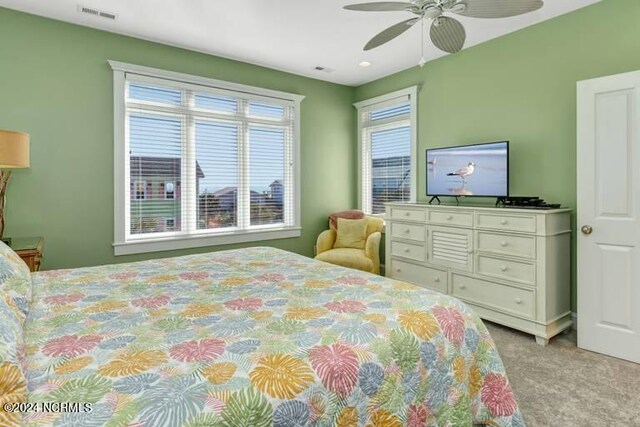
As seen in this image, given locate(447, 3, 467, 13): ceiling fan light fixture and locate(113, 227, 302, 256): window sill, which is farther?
locate(113, 227, 302, 256): window sill

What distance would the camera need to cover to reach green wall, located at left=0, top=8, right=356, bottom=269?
3043mm

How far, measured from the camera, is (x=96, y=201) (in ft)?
11.2

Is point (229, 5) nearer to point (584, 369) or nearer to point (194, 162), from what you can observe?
point (194, 162)

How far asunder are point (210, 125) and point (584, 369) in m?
4.05

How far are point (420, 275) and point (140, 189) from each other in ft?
10.0

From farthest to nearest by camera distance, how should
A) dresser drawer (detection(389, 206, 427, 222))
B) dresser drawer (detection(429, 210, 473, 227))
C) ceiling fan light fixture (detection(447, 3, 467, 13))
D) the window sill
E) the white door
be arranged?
dresser drawer (detection(389, 206, 427, 222))
the window sill
dresser drawer (detection(429, 210, 473, 227))
the white door
ceiling fan light fixture (detection(447, 3, 467, 13))

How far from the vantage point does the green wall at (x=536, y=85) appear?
2852 mm

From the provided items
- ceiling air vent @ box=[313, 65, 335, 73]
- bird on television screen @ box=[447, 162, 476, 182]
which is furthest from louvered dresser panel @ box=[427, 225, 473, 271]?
ceiling air vent @ box=[313, 65, 335, 73]

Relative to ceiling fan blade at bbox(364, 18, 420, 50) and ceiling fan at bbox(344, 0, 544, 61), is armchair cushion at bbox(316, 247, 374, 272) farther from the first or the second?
ceiling fan at bbox(344, 0, 544, 61)

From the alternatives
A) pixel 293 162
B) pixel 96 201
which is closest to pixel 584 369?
pixel 293 162

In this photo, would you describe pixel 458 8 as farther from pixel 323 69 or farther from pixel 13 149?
pixel 13 149

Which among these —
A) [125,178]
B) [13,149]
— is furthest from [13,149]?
[125,178]

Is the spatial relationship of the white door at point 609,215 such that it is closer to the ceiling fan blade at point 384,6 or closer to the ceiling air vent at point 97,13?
the ceiling fan blade at point 384,6

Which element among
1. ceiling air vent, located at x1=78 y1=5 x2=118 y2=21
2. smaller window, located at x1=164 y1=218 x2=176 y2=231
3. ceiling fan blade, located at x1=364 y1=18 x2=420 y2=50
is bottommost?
smaller window, located at x1=164 y1=218 x2=176 y2=231
